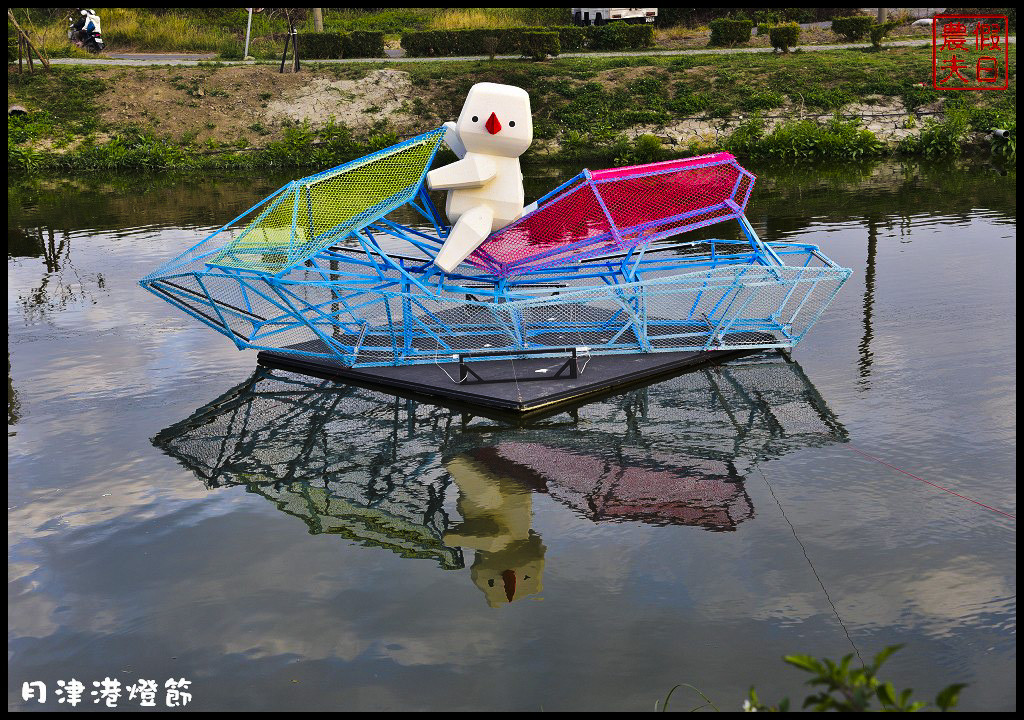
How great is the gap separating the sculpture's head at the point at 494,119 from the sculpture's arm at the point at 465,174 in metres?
0.18

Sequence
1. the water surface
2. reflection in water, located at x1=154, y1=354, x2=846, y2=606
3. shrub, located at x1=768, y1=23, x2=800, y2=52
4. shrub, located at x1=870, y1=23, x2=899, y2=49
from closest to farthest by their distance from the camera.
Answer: the water surface → reflection in water, located at x1=154, y1=354, x2=846, y2=606 → shrub, located at x1=768, y1=23, x2=800, y2=52 → shrub, located at x1=870, y1=23, x2=899, y2=49

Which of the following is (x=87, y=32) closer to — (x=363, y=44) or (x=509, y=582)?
(x=363, y=44)

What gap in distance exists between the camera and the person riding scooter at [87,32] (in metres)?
39.4

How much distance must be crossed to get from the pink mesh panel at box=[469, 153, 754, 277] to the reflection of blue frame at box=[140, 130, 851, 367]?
0.11 metres

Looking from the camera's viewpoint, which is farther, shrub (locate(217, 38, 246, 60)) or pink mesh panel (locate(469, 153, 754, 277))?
shrub (locate(217, 38, 246, 60))

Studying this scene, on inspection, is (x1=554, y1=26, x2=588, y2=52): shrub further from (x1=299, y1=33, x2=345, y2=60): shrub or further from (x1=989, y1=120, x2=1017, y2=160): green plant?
(x1=989, y1=120, x2=1017, y2=160): green plant

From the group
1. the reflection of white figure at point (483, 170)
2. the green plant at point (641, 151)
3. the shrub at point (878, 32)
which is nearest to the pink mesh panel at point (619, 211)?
the reflection of white figure at point (483, 170)

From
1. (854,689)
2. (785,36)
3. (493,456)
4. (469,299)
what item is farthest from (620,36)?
(854,689)

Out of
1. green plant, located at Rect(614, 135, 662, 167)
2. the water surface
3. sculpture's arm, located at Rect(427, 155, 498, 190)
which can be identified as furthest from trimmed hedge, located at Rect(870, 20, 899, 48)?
sculpture's arm, located at Rect(427, 155, 498, 190)

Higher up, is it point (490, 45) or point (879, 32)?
point (490, 45)

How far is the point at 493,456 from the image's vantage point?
34.8 ft

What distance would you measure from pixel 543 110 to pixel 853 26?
1297 centimetres

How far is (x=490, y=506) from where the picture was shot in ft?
31.3

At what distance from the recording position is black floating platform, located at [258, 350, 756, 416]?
38.0 ft
